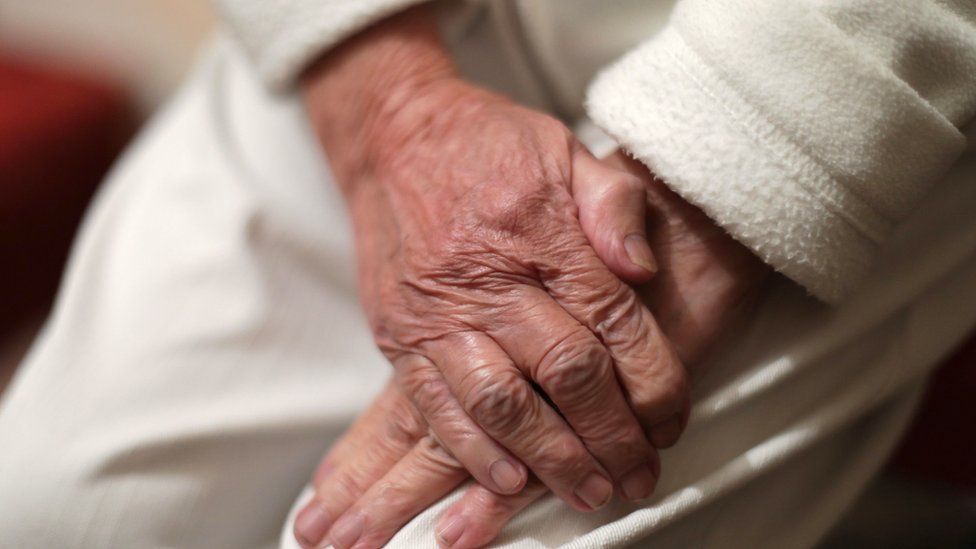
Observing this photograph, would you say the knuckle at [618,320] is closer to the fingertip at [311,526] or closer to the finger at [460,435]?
the finger at [460,435]

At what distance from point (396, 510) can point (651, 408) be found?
0.57 feet

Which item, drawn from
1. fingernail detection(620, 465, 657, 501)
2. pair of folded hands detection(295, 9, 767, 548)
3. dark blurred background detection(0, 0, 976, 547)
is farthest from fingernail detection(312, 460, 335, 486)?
dark blurred background detection(0, 0, 976, 547)

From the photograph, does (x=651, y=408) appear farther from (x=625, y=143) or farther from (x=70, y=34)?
(x=70, y=34)

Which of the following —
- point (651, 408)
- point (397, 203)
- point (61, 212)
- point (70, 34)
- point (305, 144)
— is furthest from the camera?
point (70, 34)

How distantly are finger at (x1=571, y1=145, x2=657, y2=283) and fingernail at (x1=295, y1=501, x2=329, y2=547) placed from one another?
0.25m

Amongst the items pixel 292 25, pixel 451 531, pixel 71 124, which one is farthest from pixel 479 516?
pixel 71 124

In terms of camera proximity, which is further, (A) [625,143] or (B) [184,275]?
(B) [184,275]

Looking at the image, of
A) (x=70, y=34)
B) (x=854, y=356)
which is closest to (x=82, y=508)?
(x=854, y=356)

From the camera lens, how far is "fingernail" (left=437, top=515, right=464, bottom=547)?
1.43 feet

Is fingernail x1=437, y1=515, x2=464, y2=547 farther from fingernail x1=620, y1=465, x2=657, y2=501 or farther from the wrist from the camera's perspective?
the wrist

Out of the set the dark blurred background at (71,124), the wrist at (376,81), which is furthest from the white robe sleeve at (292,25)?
the dark blurred background at (71,124)

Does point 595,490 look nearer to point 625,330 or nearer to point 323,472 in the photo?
point 625,330

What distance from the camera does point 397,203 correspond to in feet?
1.71

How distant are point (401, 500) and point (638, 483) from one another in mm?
148
